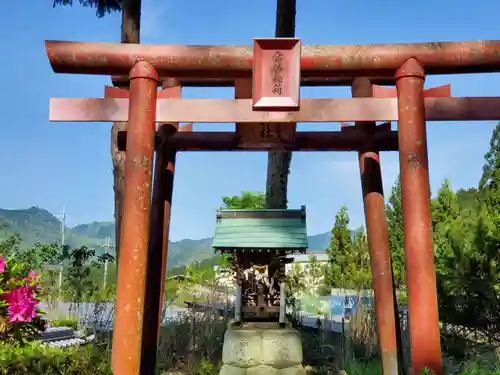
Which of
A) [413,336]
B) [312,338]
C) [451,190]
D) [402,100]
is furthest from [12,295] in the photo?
[451,190]

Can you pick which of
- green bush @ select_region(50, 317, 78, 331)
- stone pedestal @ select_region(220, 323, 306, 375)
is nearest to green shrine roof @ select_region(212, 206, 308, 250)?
stone pedestal @ select_region(220, 323, 306, 375)

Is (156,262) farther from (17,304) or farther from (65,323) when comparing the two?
(65,323)

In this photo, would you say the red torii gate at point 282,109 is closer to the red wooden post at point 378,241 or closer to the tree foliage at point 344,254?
the red wooden post at point 378,241

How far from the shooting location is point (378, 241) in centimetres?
530

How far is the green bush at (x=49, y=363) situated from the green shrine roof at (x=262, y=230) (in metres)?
4.88

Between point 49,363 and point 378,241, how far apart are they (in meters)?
3.43

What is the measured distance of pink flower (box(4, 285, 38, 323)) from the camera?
157 inches

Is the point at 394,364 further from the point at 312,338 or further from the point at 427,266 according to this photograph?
the point at 312,338

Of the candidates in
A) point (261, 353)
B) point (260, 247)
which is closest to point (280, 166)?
point (260, 247)

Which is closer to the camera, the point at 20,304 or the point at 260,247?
the point at 20,304

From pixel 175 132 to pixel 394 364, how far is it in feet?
11.5

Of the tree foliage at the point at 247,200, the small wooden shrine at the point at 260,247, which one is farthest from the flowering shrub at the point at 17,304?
the tree foliage at the point at 247,200

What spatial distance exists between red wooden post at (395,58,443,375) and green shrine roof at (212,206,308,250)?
4.36 m

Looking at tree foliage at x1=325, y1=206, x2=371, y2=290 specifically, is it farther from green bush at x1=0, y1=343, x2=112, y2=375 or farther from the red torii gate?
green bush at x1=0, y1=343, x2=112, y2=375
